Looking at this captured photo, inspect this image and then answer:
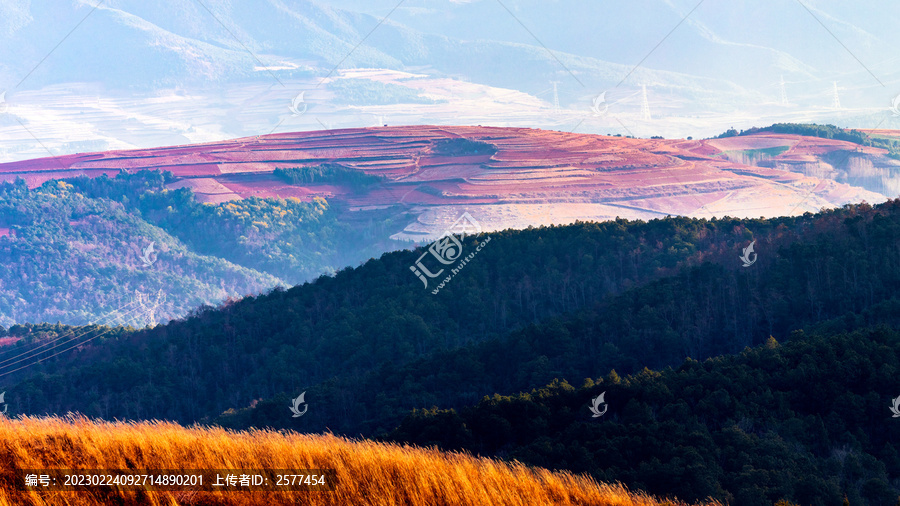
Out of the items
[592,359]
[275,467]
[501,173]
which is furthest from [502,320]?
[501,173]

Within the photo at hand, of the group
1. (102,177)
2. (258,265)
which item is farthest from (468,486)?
(102,177)

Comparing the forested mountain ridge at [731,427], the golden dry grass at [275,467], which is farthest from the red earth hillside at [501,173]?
the golden dry grass at [275,467]

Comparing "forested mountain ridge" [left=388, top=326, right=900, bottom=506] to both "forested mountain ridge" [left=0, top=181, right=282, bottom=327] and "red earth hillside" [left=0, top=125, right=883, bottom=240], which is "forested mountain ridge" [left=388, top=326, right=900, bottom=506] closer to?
"red earth hillside" [left=0, top=125, right=883, bottom=240]

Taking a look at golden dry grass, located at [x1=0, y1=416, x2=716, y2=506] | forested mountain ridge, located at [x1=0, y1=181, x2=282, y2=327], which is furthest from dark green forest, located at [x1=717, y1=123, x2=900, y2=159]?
golden dry grass, located at [x1=0, y1=416, x2=716, y2=506]

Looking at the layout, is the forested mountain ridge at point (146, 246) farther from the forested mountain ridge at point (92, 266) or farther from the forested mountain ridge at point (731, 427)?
the forested mountain ridge at point (731, 427)

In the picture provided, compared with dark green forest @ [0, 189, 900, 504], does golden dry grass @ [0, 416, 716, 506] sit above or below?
above

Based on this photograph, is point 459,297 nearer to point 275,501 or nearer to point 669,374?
point 669,374
